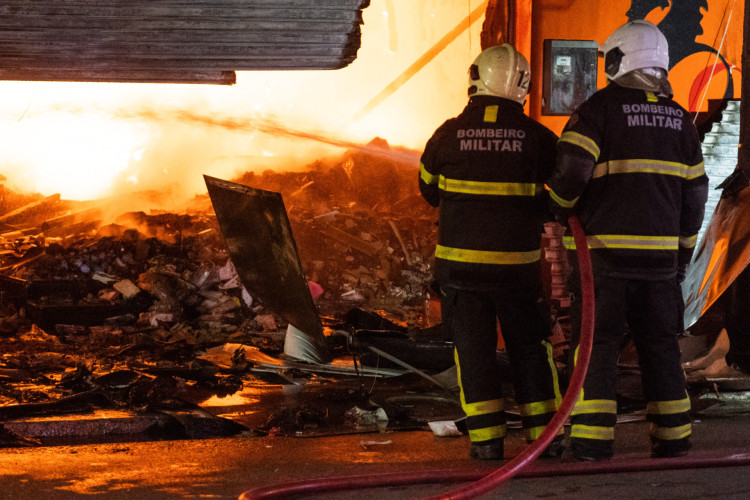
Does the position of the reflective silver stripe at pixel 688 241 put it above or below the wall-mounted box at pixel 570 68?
below

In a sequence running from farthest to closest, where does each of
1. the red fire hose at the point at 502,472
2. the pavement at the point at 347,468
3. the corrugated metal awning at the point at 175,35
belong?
the corrugated metal awning at the point at 175,35 < the pavement at the point at 347,468 < the red fire hose at the point at 502,472

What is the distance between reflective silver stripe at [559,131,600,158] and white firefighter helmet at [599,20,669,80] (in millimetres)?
466

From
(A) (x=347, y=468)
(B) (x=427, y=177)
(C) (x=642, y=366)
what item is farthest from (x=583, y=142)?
(A) (x=347, y=468)

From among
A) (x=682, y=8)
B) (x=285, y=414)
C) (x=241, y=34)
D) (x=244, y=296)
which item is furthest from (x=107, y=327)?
(x=682, y=8)

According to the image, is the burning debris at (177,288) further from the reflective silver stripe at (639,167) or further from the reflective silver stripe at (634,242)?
the reflective silver stripe at (639,167)

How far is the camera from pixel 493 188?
4.06 metres

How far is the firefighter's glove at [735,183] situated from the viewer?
224 inches

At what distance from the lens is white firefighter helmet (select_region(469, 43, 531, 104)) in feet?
13.6

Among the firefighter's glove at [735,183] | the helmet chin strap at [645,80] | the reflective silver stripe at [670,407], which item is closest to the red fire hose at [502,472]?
the reflective silver stripe at [670,407]

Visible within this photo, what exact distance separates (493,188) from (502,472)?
1461 millimetres

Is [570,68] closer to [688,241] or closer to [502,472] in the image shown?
[688,241]

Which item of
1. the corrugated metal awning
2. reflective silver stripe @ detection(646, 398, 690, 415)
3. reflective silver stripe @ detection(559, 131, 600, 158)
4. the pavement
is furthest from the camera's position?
the corrugated metal awning

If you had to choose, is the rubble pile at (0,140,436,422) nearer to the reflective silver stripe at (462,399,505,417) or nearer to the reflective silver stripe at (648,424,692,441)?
the reflective silver stripe at (462,399,505,417)

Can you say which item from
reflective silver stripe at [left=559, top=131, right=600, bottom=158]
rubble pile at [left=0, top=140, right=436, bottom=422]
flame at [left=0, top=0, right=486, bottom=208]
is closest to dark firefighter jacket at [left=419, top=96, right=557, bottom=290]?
reflective silver stripe at [left=559, top=131, right=600, bottom=158]
